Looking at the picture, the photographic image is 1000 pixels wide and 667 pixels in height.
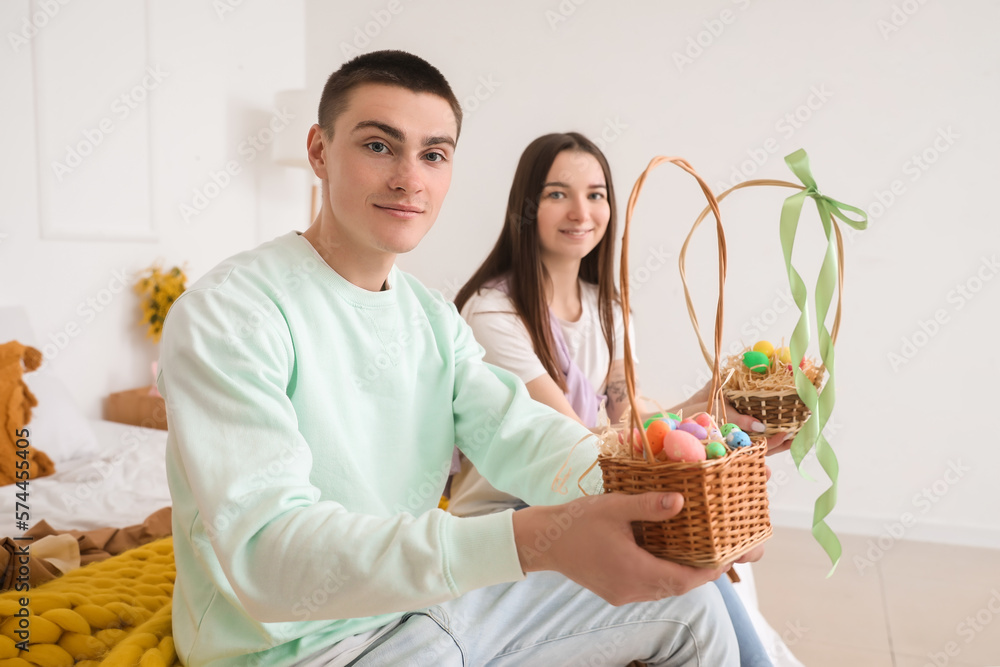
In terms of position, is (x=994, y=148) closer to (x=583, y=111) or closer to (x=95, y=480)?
(x=583, y=111)

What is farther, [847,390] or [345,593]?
[847,390]

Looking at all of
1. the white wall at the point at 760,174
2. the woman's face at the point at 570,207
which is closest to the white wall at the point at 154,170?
the white wall at the point at 760,174

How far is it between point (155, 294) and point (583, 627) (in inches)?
102

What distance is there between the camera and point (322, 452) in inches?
41.1

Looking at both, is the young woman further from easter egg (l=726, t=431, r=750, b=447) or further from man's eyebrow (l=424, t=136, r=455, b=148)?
easter egg (l=726, t=431, r=750, b=447)

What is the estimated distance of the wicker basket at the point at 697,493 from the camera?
0.77 meters

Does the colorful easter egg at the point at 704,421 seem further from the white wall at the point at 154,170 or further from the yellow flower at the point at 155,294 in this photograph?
the yellow flower at the point at 155,294

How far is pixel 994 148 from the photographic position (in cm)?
307

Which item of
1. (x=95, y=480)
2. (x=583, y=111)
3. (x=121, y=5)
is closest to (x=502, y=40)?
(x=583, y=111)

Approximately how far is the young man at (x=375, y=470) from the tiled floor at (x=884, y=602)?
5.00 ft

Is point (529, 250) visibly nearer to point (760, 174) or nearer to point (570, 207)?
point (570, 207)

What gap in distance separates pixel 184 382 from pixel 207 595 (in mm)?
315

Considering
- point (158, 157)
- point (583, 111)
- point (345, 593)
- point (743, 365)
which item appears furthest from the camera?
point (583, 111)

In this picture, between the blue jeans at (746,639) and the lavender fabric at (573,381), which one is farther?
the lavender fabric at (573,381)
